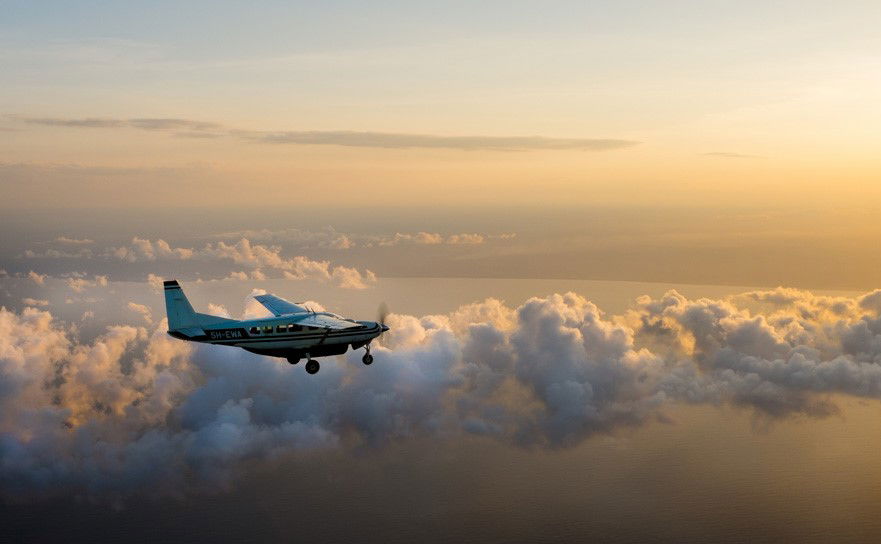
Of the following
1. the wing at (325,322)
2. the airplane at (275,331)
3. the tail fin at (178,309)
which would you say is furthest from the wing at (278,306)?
the tail fin at (178,309)

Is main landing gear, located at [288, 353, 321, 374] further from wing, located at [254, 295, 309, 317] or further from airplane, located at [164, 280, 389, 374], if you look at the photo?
wing, located at [254, 295, 309, 317]

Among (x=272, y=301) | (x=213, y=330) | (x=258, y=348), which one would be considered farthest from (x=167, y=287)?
(x=272, y=301)

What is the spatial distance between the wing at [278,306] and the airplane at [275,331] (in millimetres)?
11646

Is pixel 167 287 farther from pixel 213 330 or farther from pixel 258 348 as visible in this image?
pixel 258 348

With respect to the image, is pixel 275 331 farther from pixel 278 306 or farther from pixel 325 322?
pixel 278 306

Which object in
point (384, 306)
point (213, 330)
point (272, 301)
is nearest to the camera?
point (213, 330)

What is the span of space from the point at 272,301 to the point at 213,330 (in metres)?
21.1

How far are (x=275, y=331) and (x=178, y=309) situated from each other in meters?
12.0

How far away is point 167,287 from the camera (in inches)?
3524

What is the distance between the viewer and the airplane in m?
87.2

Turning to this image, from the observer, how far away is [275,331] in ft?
288

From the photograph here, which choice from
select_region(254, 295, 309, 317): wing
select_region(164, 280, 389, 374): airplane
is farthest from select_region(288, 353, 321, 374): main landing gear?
select_region(254, 295, 309, 317): wing

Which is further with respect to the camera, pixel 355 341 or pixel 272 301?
pixel 272 301

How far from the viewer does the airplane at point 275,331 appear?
286 ft
